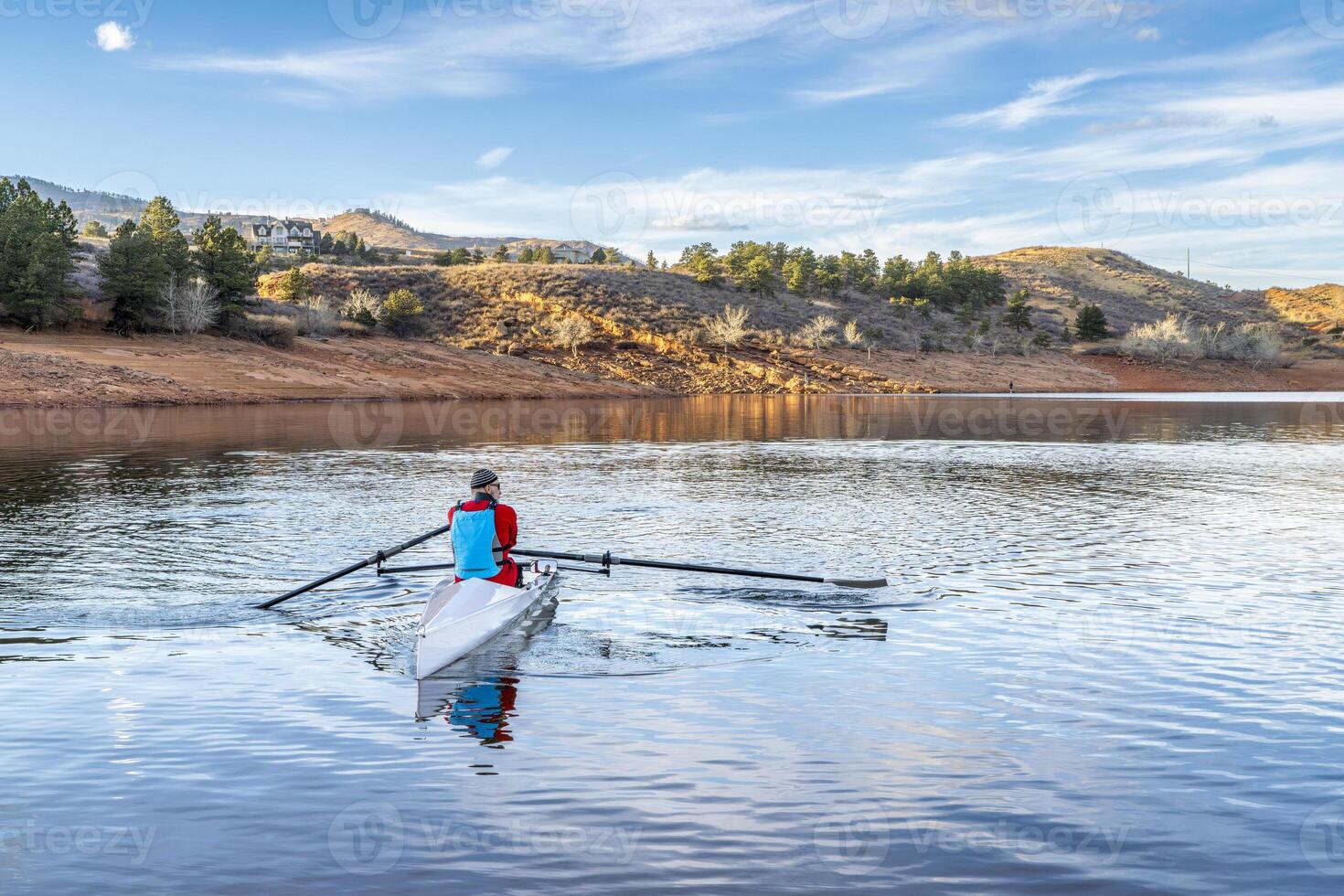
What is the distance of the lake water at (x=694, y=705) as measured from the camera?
26.1 feet

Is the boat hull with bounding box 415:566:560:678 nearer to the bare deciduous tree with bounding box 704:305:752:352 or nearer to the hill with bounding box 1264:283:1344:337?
the bare deciduous tree with bounding box 704:305:752:352

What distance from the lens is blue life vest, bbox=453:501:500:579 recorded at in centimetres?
1413

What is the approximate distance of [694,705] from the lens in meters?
11.6

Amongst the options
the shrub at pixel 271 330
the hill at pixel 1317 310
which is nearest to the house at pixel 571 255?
the shrub at pixel 271 330

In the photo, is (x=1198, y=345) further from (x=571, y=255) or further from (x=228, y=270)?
(x=571, y=255)

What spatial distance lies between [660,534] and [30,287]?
6105cm

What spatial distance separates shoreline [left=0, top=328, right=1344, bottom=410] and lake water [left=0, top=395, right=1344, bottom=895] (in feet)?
131

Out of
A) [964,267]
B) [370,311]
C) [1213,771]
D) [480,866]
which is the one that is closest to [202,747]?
[480,866]

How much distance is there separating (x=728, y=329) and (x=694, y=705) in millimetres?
92431

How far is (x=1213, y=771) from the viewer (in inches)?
376

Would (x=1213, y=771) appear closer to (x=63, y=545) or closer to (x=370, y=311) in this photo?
(x=63, y=545)

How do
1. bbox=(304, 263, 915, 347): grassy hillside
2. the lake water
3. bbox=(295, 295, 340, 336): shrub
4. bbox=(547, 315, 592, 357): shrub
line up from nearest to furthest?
1. the lake water
2. bbox=(295, 295, 340, 336): shrub
3. bbox=(547, 315, 592, 357): shrub
4. bbox=(304, 263, 915, 347): grassy hillside

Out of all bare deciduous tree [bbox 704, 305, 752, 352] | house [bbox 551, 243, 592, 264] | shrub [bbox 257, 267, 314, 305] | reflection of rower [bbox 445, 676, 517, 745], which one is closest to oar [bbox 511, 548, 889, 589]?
reflection of rower [bbox 445, 676, 517, 745]

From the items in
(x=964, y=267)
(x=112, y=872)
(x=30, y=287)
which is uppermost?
(x=964, y=267)
